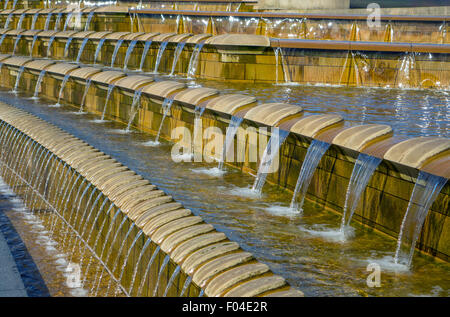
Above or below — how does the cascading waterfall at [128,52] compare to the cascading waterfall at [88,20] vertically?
below

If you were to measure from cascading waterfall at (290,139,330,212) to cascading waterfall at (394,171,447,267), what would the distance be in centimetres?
145

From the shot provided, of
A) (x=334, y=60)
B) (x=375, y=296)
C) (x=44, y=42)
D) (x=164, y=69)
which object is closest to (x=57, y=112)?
(x=164, y=69)

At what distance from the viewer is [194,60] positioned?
1521cm

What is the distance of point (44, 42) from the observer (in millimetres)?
21891

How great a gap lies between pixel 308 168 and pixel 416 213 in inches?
72.7

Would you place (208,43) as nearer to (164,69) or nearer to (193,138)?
(164,69)

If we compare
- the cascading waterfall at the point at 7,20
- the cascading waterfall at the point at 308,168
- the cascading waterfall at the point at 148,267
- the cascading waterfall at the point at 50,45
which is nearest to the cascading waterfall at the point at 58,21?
the cascading waterfall at the point at 50,45

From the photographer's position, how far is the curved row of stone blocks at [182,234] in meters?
4.60

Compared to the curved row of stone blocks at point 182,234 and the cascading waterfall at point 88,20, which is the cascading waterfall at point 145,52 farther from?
the curved row of stone blocks at point 182,234

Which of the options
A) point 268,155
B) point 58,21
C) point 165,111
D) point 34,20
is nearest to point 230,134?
point 268,155

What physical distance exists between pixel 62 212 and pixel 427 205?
516cm

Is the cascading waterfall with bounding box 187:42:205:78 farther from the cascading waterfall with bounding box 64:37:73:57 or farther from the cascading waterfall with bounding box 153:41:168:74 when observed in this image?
the cascading waterfall with bounding box 64:37:73:57

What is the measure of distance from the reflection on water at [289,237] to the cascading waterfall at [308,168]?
105 millimetres

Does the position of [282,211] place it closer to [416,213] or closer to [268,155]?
[268,155]
